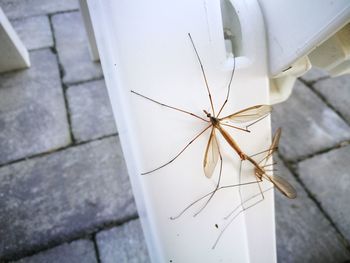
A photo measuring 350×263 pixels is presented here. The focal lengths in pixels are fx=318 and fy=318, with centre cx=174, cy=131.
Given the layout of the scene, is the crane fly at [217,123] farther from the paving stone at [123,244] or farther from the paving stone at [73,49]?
the paving stone at [73,49]

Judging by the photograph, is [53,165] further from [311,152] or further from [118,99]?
[311,152]

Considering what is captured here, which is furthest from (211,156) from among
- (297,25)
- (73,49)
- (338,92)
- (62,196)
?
(73,49)

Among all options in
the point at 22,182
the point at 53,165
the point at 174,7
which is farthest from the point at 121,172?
the point at 174,7

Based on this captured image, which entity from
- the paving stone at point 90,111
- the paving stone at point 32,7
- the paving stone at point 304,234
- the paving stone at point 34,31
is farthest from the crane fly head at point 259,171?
the paving stone at point 32,7

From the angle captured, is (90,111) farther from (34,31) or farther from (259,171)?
(259,171)

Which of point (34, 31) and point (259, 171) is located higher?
point (34, 31)

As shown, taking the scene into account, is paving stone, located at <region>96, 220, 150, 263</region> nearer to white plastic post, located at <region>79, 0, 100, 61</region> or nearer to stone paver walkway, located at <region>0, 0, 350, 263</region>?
stone paver walkway, located at <region>0, 0, 350, 263</region>

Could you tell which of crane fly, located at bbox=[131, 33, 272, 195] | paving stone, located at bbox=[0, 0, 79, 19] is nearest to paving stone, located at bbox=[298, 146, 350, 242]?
crane fly, located at bbox=[131, 33, 272, 195]
